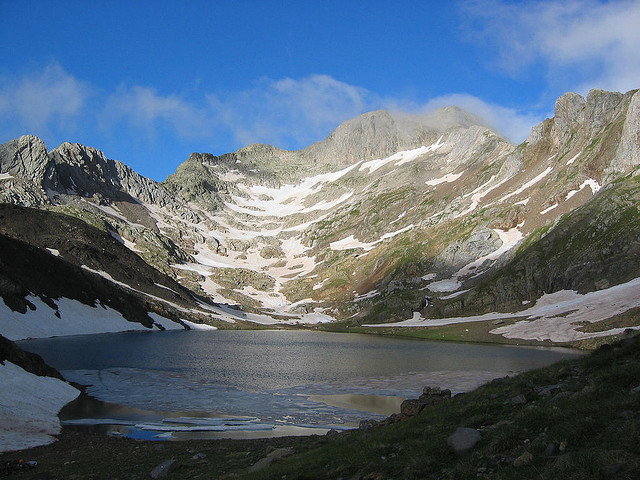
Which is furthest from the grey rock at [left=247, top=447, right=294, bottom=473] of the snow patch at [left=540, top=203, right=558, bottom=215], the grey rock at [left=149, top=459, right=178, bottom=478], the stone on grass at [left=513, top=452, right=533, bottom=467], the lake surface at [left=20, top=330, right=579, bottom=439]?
the snow patch at [left=540, top=203, right=558, bottom=215]

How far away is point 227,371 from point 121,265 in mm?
129558

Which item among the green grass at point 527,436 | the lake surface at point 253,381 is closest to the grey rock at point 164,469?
the green grass at point 527,436

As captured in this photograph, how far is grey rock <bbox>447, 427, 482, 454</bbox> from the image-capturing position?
12.3m

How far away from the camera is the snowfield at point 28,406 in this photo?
25.3 metres

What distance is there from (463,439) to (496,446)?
1279 millimetres

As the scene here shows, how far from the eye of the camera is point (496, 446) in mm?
11625

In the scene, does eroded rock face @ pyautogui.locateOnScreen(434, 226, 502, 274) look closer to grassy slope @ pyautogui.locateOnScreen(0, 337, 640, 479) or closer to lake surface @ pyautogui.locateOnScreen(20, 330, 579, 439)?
lake surface @ pyautogui.locateOnScreen(20, 330, 579, 439)

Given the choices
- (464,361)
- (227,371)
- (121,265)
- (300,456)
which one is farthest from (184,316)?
(300,456)

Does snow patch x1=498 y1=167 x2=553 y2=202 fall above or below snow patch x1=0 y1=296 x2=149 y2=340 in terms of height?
above

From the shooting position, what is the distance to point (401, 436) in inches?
623

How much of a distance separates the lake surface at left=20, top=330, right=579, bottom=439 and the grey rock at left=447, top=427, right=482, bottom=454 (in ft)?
62.5

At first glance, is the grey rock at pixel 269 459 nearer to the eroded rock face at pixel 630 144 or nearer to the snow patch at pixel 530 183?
the eroded rock face at pixel 630 144

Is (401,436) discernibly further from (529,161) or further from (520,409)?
(529,161)

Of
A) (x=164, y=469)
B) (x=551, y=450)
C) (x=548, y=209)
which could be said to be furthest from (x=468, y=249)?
(x=551, y=450)
